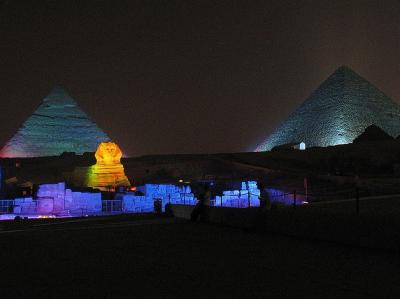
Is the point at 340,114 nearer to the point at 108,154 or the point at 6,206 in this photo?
the point at 108,154

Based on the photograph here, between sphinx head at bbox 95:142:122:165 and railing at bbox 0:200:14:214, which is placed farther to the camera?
sphinx head at bbox 95:142:122:165

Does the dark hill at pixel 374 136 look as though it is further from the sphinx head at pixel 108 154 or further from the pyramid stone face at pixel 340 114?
the sphinx head at pixel 108 154

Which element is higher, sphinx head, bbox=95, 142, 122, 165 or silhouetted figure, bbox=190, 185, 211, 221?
sphinx head, bbox=95, 142, 122, 165

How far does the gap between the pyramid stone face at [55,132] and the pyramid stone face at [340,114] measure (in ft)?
74.8

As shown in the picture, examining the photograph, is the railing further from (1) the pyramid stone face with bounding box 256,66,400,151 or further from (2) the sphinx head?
(1) the pyramid stone face with bounding box 256,66,400,151

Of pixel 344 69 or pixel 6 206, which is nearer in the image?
pixel 6 206

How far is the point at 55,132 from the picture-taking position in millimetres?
71000

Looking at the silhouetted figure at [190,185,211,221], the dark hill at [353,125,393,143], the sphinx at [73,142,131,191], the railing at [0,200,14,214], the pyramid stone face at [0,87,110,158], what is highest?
the pyramid stone face at [0,87,110,158]

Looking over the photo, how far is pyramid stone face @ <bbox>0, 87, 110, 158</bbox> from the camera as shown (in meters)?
69.2

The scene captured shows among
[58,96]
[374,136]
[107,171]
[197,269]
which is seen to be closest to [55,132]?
[58,96]

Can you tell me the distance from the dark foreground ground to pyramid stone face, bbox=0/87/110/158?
6449 cm

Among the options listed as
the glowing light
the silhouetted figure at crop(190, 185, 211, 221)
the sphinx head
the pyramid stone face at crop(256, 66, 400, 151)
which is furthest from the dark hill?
the silhouetted figure at crop(190, 185, 211, 221)

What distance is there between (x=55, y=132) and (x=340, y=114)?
113 feet

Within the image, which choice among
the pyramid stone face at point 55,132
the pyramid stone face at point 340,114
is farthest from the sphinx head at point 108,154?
the pyramid stone face at point 55,132
